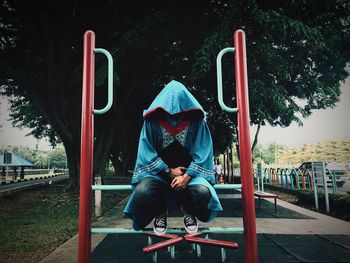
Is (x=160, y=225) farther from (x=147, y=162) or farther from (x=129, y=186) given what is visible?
(x=147, y=162)

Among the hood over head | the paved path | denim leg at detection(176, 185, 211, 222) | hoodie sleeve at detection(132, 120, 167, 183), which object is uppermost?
the hood over head

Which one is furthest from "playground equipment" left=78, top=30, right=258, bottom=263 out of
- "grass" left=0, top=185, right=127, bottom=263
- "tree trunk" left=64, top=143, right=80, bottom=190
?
"tree trunk" left=64, top=143, right=80, bottom=190

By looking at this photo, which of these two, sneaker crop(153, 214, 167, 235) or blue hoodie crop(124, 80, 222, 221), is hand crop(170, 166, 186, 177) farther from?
sneaker crop(153, 214, 167, 235)

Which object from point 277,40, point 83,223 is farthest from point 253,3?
point 83,223

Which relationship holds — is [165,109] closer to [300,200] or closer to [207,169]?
[207,169]

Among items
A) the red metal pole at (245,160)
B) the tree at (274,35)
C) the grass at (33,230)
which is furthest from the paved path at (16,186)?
the red metal pole at (245,160)

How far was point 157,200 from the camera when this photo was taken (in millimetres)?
2193

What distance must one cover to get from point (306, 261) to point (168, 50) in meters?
7.94

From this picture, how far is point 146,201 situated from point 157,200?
9 centimetres

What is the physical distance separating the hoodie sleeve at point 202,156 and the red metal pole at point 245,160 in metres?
0.25

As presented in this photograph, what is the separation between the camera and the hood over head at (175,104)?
7.77 ft

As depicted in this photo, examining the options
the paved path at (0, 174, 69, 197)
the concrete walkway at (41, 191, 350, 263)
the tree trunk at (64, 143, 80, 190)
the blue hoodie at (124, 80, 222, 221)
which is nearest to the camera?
the blue hoodie at (124, 80, 222, 221)

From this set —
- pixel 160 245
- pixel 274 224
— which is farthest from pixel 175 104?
pixel 274 224

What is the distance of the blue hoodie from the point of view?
223 centimetres
